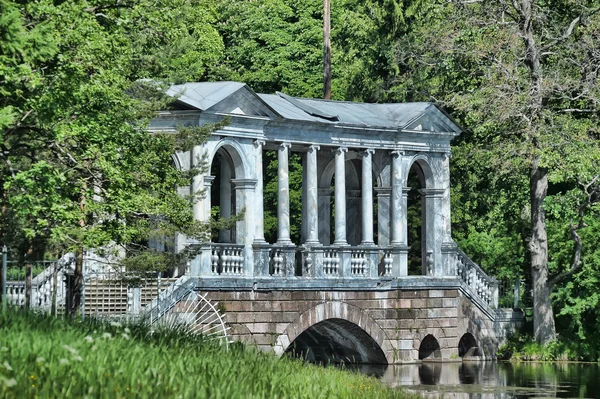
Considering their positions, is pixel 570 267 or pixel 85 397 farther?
pixel 570 267

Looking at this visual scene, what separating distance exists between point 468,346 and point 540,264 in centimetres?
354

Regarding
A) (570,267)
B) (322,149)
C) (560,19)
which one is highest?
(560,19)

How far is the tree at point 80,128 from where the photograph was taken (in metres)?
25.5

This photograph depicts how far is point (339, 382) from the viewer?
25562 mm

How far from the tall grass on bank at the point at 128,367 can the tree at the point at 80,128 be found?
12.0 feet

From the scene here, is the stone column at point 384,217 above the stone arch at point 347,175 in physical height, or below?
below

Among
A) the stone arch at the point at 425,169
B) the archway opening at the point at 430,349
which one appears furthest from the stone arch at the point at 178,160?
the archway opening at the point at 430,349

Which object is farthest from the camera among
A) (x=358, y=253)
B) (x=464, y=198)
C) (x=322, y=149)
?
(x=464, y=198)

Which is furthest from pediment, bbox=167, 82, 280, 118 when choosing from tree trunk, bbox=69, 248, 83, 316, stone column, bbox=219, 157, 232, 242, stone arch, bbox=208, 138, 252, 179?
tree trunk, bbox=69, 248, 83, 316

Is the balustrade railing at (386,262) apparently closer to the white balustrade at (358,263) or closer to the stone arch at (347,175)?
the white balustrade at (358,263)

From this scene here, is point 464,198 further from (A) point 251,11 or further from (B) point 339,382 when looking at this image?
(B) point 339,382

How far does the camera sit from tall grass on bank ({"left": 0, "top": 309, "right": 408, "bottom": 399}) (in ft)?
54.4

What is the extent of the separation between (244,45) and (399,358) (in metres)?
20.1

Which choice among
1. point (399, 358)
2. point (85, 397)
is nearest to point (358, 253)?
point (399, 358)
